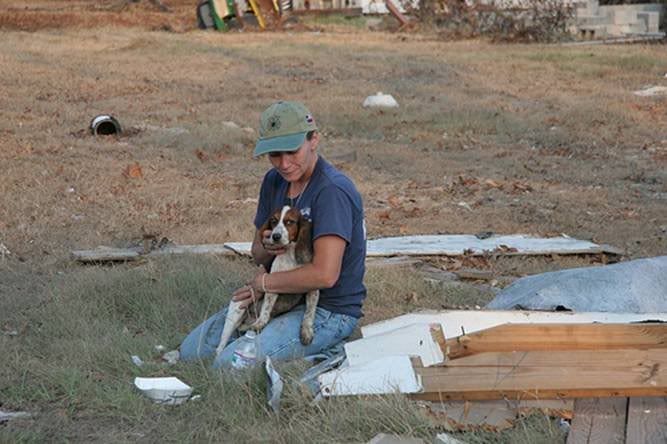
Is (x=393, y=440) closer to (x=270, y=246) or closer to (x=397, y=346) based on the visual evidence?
(x=397, y=346)

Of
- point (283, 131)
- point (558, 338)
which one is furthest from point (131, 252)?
point (558, 338)

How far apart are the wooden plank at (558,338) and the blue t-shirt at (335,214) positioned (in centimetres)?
66

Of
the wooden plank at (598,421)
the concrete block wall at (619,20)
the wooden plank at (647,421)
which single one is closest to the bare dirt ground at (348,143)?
the wooden plank at (598,421)

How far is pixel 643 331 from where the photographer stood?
14.1 ft

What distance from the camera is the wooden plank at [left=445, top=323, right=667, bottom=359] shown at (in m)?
4.27

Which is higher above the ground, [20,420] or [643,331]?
[643,331]

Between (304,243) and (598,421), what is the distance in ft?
4.93

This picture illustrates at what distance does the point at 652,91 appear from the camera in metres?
15.4

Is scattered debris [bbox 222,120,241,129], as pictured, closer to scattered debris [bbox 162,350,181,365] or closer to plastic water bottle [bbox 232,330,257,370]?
scattered debris [bbox 162,350,181,365]

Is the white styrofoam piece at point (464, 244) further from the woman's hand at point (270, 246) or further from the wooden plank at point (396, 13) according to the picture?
the wooden plank at point (396, 13)

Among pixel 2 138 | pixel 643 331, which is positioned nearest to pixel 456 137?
pixel 2 138

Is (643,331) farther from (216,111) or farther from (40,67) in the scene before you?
(40,67)

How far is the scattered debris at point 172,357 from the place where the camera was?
5025mm

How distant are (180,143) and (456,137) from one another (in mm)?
3364
